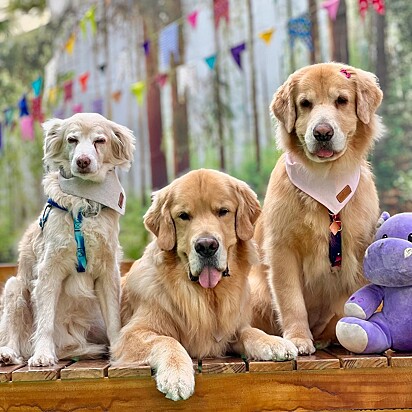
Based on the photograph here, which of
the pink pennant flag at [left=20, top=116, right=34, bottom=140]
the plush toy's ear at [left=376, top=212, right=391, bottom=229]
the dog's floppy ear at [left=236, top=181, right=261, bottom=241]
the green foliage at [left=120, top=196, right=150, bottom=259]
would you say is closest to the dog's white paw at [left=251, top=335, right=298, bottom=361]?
the dog's floppy ear at [left=236, top=181, right=261, bottom=241]

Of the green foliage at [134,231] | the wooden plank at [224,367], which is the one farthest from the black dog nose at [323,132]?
the green foliage at [134,231]

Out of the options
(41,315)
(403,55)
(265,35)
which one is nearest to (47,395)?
(41,315)

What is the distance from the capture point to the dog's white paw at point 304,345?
92.0 inches

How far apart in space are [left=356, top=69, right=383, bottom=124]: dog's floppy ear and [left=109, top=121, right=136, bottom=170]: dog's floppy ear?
926 mm

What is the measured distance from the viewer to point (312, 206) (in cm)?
252

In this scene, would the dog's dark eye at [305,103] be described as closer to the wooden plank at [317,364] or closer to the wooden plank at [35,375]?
the wooden plank at [317,364]

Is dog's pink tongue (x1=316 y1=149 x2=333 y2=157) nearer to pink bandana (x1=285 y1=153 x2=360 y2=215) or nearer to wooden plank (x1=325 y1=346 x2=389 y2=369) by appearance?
pink bandana (x1=285 y1=153 x2=360 y2=215)

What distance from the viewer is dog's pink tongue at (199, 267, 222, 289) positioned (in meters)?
2.31

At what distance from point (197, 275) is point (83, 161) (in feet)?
1.97

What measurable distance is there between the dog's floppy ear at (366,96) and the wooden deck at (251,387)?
945mm

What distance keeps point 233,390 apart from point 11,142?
293 inches

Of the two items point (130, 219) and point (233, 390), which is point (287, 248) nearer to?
point (233, 390)

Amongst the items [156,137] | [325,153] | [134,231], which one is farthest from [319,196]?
[156,137]

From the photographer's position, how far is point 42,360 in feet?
7.39
